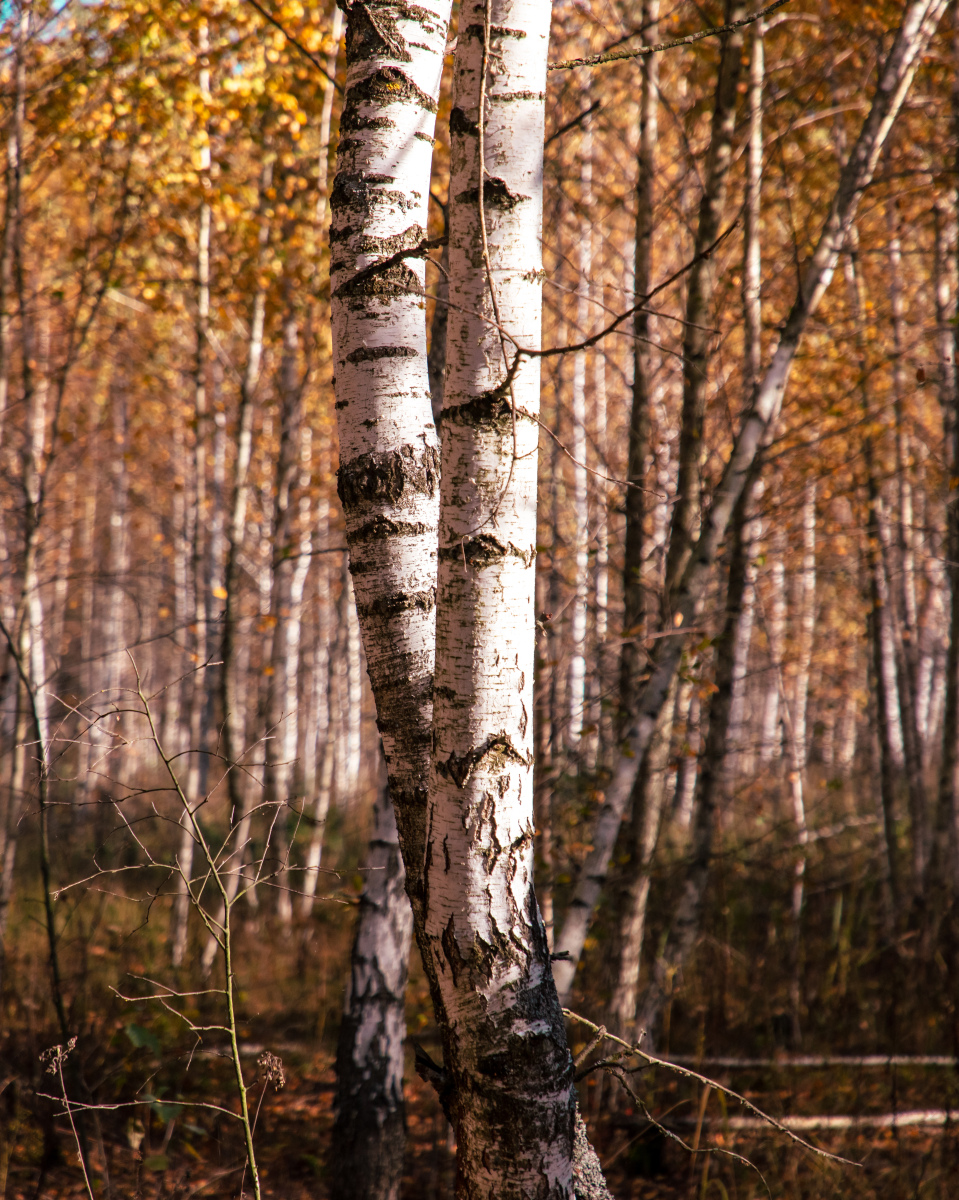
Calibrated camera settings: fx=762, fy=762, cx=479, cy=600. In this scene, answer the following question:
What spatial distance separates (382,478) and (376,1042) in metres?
2.51

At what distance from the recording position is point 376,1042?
114 inches

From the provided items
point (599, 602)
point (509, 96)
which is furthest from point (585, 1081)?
point (509, 96)

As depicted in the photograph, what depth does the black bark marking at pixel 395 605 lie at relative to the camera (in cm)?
128

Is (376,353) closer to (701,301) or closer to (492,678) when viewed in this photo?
(492,678)

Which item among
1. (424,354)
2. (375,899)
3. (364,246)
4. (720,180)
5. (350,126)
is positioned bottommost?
(375,899)

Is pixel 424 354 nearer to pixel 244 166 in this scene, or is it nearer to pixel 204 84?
pixel 204 84

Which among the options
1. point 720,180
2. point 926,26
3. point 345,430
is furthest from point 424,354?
point 926,26

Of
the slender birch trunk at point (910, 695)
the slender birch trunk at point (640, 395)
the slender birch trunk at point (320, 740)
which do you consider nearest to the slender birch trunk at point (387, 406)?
the slender birch trunk at point (320, 740)

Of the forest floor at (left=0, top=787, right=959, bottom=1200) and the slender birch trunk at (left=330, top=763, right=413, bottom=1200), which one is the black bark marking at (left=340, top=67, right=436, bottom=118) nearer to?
the forest floor at (left=0, top=787, right=959, bottom=1200)

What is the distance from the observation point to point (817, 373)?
7094 millimetres

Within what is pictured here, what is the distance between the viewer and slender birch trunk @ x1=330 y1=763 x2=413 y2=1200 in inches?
112

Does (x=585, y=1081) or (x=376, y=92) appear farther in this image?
(x=585, y=1081)

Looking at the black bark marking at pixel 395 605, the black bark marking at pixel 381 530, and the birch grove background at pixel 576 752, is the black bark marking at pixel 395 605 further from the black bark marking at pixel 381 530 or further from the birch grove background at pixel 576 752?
the birch grove background at pixel 576 752

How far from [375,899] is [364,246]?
245cm
